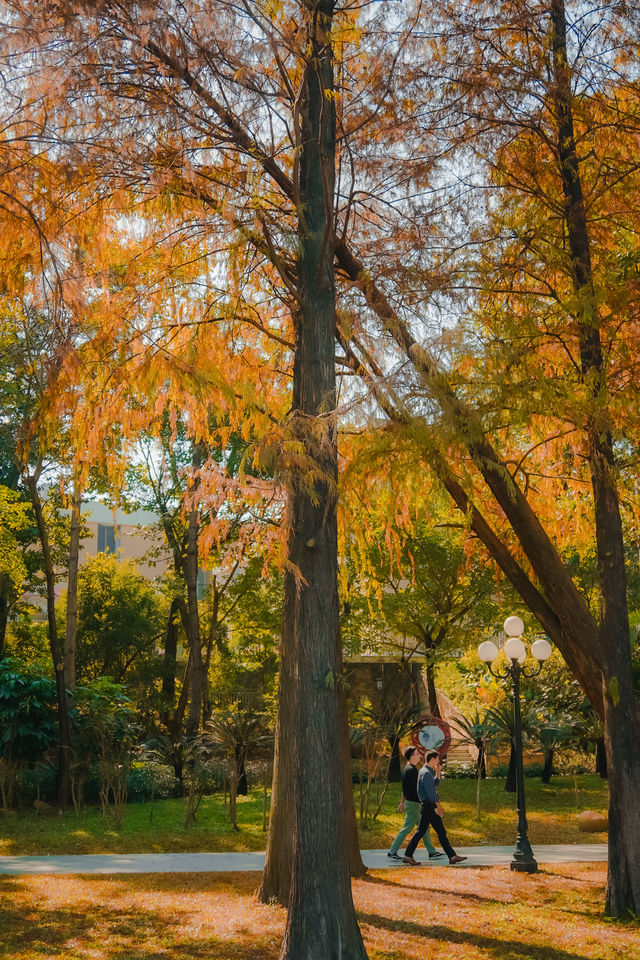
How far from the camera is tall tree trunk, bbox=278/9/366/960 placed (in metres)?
6.36

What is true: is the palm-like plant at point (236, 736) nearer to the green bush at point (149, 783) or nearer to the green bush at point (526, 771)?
the green bush at point (149, 783)

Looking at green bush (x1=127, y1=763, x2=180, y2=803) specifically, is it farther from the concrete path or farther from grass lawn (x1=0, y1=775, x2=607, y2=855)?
the concrete path

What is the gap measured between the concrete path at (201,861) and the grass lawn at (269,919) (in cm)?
70

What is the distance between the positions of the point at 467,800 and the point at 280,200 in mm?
13858

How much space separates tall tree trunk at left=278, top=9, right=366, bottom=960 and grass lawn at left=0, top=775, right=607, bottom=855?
6.25m

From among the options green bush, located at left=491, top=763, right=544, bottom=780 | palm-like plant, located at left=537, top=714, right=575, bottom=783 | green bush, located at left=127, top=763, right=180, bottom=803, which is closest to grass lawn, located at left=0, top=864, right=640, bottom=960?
green bush, located at left=127, top=763, right=180, bottom=803

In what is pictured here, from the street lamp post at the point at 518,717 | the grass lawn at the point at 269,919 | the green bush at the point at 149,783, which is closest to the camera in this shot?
the grass lawn at the point at 269,919

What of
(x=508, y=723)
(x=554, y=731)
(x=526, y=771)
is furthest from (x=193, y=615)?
(x=526, y=771)

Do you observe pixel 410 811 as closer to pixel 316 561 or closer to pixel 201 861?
pixel 201 861

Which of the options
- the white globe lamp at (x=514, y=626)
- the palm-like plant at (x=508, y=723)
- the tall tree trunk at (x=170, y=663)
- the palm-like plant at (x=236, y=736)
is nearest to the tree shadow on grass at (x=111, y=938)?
the palm-like plant at (x=236, y=736)

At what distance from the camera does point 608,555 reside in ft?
29.2

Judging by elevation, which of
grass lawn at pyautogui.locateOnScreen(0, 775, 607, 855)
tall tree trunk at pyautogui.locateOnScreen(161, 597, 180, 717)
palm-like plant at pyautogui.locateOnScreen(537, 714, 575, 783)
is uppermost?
tall tree trunk at pyautogui.locateOnScreen(161, 597, 180, 717)

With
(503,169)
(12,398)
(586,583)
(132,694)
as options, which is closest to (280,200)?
(503,169)

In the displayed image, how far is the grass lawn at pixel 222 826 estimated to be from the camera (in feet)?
42.5
